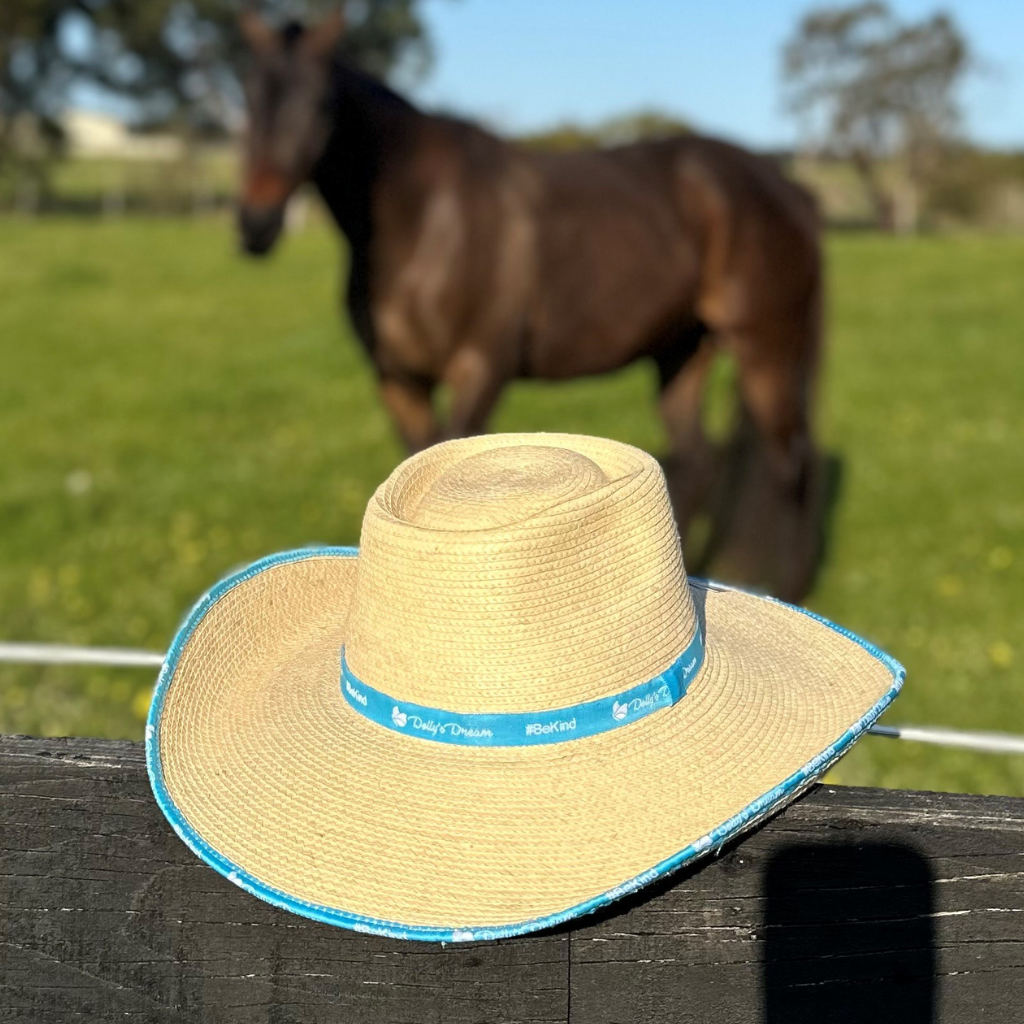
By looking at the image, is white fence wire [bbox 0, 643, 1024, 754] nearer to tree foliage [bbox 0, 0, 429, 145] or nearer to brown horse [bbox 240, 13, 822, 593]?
brown horse [bbox 240, 13, 822, 593]

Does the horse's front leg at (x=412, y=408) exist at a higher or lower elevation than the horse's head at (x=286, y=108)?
lower

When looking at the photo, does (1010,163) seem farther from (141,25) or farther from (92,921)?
(92,921)

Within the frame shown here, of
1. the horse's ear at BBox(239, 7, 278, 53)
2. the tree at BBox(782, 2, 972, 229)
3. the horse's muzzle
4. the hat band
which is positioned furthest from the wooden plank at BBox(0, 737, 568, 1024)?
the tree at BBox(782, 2, 972, 229)

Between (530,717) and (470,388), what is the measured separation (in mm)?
3147

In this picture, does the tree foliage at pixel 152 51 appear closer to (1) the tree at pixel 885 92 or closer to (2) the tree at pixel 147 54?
(2) the tree at pixel 147 54

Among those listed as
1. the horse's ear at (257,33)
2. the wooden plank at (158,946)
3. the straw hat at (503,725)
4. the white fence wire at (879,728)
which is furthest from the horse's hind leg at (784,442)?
the wooden plank at (158,946)

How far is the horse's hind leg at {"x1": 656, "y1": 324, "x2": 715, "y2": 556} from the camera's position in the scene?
518 cm

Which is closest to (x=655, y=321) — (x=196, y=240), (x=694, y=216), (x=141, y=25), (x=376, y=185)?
(x=694, y=216)

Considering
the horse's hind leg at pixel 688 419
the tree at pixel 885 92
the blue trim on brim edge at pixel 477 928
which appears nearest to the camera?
the blue trim on brim edge at pixel 477 928

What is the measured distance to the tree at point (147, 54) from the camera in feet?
114

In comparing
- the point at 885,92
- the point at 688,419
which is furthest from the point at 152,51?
the point at 688,419

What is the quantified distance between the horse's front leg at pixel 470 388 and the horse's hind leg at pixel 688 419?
131 cm

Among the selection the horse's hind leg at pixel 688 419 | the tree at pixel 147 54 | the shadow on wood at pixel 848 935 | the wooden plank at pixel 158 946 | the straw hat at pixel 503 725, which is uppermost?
the straw hat at pixel 503 725

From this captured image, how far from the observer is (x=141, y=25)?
36.5m
